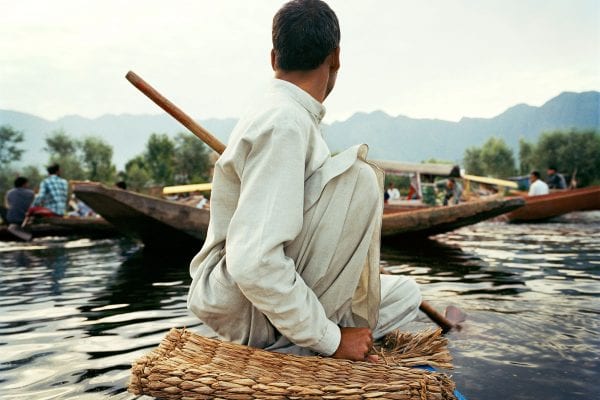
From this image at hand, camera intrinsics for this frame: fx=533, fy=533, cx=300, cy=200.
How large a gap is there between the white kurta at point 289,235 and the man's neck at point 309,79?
47 mm

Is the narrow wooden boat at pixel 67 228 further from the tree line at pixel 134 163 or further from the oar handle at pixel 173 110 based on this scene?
the tree line at pixel 134 163

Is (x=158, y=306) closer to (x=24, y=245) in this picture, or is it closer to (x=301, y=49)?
(x=301, y=49)

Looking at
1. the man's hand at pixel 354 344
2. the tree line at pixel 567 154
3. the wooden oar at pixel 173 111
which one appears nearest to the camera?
the man's hand at pixel 354 344

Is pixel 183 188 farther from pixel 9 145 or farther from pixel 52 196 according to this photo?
pixel 9 145

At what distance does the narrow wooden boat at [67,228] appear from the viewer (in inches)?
399

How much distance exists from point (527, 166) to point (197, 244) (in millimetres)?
59472

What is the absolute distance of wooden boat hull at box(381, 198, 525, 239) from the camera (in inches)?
290

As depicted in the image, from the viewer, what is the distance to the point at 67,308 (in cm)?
393

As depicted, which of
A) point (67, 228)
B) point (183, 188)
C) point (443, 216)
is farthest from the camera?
point (183, 188)

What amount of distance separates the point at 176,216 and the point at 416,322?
428 centimetres

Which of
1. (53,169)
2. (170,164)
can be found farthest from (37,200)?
(170,164)

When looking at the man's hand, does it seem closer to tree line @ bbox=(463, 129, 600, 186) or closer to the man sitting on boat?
the man sitting on boat

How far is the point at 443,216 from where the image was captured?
7457 millimetres

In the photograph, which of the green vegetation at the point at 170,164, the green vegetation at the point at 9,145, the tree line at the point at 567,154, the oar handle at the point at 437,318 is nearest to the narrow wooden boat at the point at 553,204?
the oar handle at the point at 437,318
